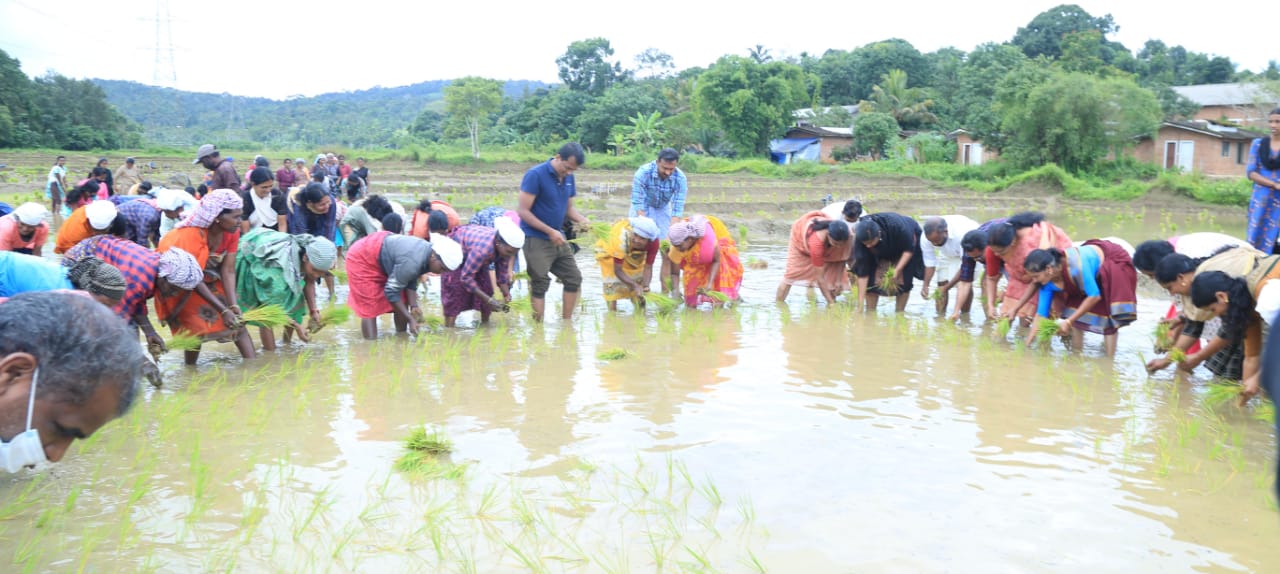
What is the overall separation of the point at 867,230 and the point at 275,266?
4.73 m

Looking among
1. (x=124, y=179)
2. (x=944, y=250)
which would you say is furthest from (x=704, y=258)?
(x=124, y=179)

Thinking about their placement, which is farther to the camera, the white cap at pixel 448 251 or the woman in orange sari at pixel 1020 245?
the woman in orange sari at pixel 1020 245

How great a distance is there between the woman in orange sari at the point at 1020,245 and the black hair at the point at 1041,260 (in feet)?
1.25

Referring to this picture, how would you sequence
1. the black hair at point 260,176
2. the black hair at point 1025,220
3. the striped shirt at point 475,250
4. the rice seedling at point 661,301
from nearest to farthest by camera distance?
the black hair at point 1025,220 < the striped shirt at point 475,250 < the black hair at point 260,176 < the rice seedling at point 661,301

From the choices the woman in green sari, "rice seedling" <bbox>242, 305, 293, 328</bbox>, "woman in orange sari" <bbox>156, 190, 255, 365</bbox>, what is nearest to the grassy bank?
the woman in green sari

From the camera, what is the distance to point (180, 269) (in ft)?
17.3

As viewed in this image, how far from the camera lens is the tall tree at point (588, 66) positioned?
66.8 m

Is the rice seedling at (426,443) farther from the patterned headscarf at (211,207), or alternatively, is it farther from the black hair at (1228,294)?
the black hair at (1228,294)

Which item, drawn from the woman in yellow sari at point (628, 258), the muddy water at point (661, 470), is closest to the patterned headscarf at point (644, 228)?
the woman in yellow sari at point (628, 258)

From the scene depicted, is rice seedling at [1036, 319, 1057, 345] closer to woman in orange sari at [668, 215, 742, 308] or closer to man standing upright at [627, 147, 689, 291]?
woman in orange sari at [668, 215, 742, 308]

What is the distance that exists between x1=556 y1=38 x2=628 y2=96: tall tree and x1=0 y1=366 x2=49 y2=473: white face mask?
66.3 m

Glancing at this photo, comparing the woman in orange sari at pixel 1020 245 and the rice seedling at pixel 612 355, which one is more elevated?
the woman in orange sari at pixel 1020 245

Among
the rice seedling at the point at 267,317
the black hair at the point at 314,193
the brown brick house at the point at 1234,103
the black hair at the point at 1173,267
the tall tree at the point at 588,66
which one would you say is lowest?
the rice seedling at the point at 267,317

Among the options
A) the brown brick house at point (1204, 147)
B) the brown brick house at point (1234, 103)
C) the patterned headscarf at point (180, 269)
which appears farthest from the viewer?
the brown brick house at point (1234, 103)
